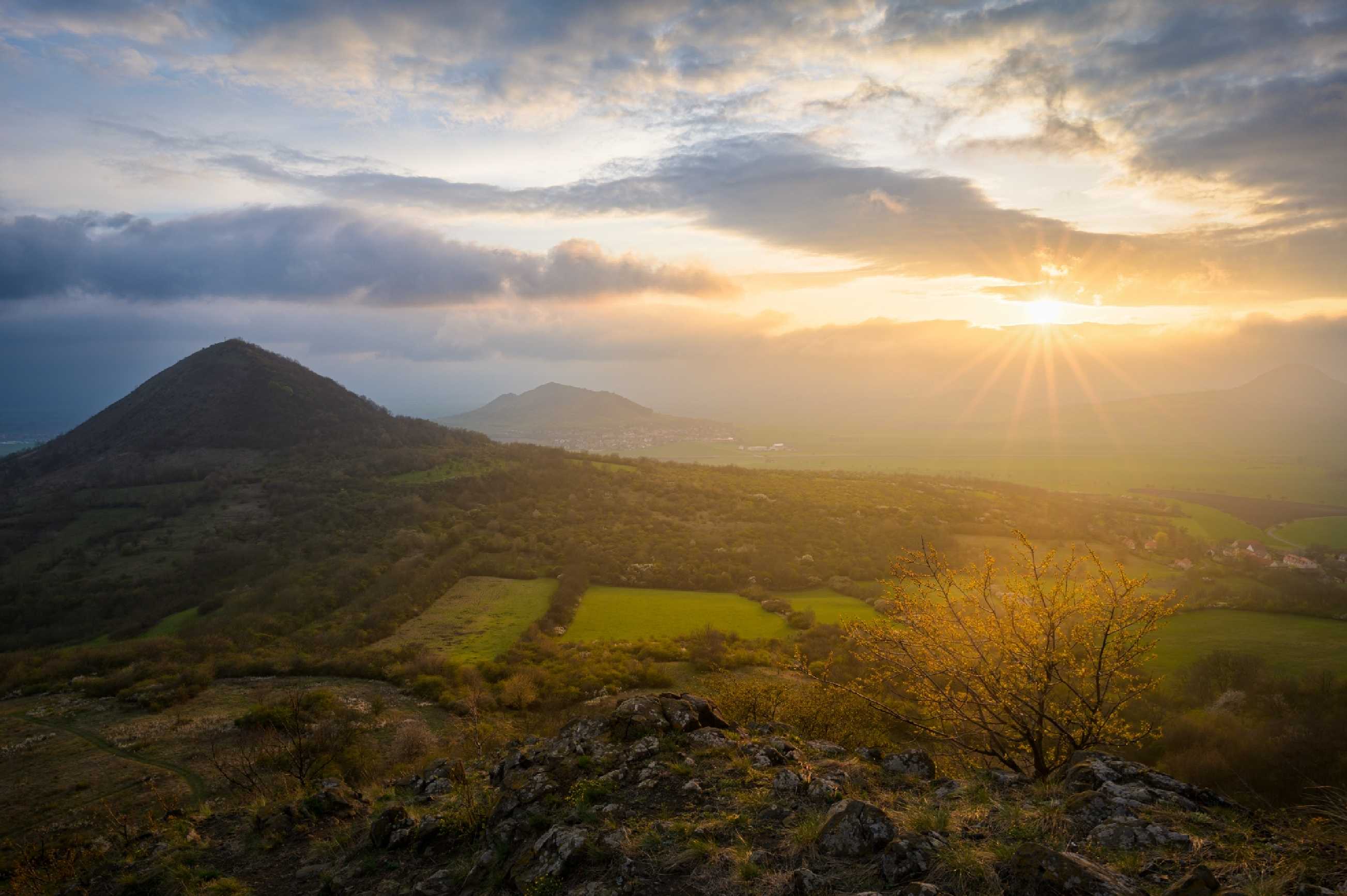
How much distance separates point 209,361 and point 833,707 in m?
140

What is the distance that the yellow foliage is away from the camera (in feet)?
40.4

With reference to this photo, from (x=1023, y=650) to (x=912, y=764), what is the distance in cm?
394

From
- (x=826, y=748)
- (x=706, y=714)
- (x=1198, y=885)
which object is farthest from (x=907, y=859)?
(x=706, y=714)

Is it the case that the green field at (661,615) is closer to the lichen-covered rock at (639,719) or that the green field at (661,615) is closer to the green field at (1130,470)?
the lichen-covered rock at (639,719)

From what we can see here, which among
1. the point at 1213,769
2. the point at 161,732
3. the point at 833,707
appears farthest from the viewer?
the point at 161,732

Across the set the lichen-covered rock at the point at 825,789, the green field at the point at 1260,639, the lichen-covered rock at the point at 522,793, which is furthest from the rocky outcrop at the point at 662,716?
the green field at the point at 1260,639

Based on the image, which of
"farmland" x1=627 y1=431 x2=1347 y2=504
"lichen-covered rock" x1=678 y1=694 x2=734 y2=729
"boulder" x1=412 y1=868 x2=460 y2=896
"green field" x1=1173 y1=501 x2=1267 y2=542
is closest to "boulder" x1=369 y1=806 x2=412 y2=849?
"boulder" x1=412 y1=868 x2=460 y2=896

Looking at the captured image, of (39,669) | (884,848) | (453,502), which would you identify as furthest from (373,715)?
(453,502)

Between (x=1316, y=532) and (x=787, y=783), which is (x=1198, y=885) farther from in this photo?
Answer: (x=1316, y=532)

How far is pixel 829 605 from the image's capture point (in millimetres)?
50125

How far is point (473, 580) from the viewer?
58.1 meters

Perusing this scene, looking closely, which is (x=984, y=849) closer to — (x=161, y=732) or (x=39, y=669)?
(x=161, y=732)

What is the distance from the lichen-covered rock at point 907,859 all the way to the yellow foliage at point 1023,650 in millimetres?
3408

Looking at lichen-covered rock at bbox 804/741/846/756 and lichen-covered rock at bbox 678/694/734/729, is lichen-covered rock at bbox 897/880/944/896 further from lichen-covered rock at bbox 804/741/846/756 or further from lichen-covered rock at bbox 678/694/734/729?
lichen-covered rock at bbox 678/694/734/729
